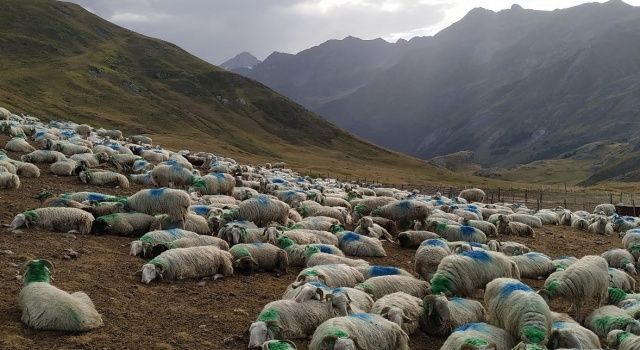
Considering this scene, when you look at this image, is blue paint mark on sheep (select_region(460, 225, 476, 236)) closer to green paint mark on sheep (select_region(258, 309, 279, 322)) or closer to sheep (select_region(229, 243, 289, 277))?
sheep (select_region(229, 243, 289, 277))

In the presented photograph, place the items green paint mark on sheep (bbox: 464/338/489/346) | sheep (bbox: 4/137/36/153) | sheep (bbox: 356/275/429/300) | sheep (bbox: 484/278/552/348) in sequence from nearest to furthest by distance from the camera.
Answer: green paint mark on sheep (bbox: 464/338/489/346) → sheep (bbox: 484/278/552/348) → sheep (bbox: 356/275/429/300) → sheep (bbox: 4/137/36/153)

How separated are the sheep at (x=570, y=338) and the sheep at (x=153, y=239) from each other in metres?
8.88

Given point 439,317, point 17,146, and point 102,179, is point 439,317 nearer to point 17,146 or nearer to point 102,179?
point 102,179

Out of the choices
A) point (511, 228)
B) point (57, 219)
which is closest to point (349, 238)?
point (57, 219)

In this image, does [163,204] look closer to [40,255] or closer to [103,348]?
[40,255]

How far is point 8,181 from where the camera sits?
60.7 feet

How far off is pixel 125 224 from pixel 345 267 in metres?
6.75

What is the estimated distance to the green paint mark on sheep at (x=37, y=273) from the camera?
8.99m

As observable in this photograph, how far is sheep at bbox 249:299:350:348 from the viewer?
27.5 feet

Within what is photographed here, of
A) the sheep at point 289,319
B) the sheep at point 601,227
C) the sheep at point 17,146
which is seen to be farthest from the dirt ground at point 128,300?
the sheep at point 601,227

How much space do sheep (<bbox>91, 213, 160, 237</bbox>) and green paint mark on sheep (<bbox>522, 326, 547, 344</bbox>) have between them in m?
10.4

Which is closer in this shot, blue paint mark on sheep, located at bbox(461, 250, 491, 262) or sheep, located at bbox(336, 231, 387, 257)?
blue paint mark on sheep, located at bbox(461, 250, 491, 262)

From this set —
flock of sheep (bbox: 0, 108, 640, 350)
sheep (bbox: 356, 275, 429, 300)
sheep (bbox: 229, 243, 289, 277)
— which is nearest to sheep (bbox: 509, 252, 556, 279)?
flock of sheep (bbox: 0, 108, 640, 350)

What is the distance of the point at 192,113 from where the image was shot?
10812cm
